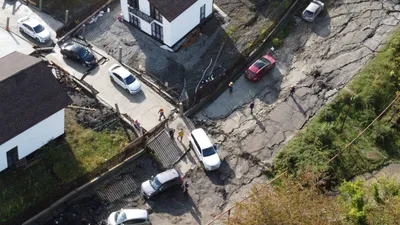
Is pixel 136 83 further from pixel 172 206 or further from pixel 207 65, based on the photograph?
pixel 172 206

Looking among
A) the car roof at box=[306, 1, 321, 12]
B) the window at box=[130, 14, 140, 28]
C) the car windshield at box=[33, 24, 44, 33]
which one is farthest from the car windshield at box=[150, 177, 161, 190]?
the car roof at box=[306, 1, 321, 12]

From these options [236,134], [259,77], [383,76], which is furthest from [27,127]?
[383,76]

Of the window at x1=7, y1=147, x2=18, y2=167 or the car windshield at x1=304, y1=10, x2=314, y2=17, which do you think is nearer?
the window at x1=7, y1=147, x2=18, y2=167

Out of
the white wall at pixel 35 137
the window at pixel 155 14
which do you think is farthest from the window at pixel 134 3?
the white wall at pixel 35 137

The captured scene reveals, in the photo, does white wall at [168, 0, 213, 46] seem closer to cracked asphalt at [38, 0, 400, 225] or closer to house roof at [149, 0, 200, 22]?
house roof at [149, 0, 200, 22]

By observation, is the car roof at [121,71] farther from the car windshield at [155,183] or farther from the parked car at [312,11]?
the parked car at [312,11]

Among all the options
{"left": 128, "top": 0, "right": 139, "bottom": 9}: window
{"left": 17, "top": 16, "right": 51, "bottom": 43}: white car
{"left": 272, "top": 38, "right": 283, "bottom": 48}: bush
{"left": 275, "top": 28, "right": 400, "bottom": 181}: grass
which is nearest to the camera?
{"left": 275, "top": 28, "right": 400, "bottom": 181}: grass
